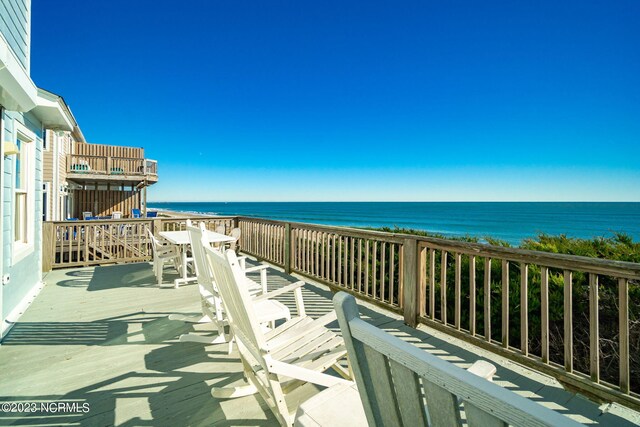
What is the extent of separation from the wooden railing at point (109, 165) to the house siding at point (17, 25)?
9563 mm

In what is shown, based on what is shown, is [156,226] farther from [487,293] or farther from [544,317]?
[544,317]

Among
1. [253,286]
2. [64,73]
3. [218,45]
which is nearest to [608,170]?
[218,45]

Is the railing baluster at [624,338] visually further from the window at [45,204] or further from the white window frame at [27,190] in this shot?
the window at [45,204]

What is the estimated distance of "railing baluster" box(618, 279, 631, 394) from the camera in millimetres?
1809

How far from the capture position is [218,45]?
41.6 ft

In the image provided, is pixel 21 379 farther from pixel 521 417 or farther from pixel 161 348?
pixel 521 417

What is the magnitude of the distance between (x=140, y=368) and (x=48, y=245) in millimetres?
4760

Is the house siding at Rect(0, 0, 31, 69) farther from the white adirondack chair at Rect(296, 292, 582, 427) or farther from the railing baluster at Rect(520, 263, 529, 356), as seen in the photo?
the railing baluster at Rect(520, 263, 529, 356)

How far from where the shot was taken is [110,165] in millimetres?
12992

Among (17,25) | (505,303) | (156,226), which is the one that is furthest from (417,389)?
(156,226)

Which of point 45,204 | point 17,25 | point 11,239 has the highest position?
point 17,25

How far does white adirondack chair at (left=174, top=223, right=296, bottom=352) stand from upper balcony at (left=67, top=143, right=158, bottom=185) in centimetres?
1212

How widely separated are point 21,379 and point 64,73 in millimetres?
16227

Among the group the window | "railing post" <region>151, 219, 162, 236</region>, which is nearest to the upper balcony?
the window
